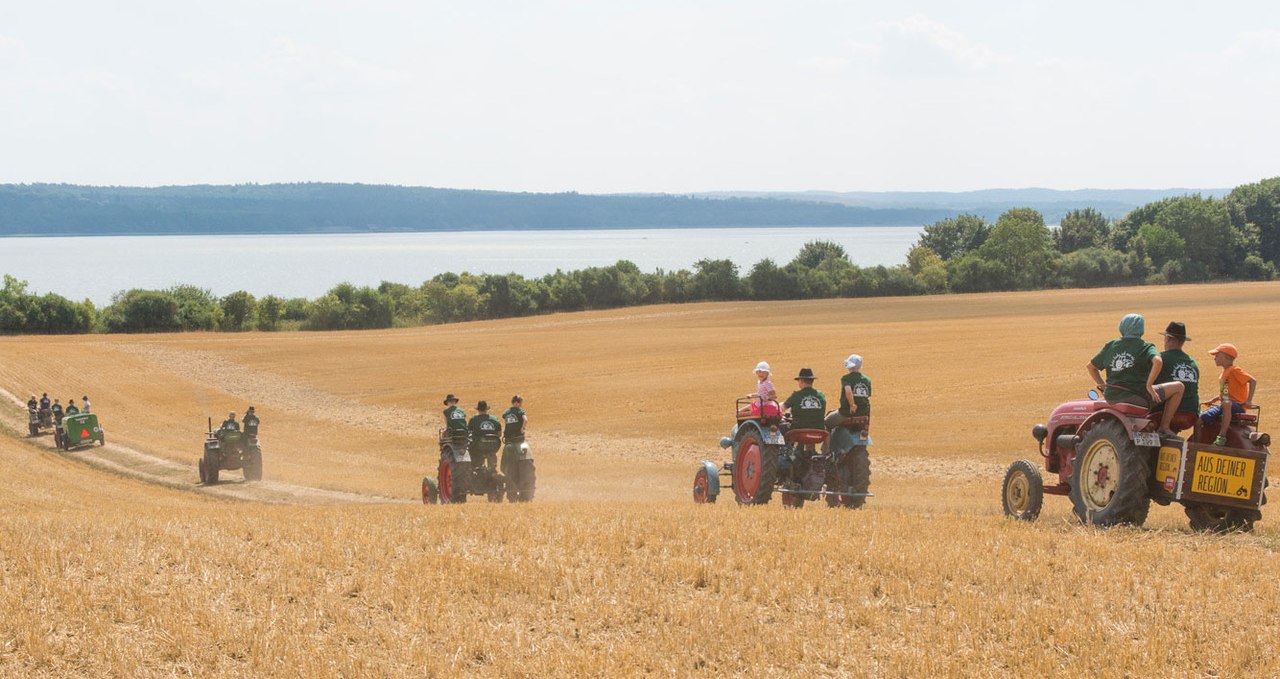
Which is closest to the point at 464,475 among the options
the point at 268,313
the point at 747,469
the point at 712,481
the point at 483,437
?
the point at 483,437

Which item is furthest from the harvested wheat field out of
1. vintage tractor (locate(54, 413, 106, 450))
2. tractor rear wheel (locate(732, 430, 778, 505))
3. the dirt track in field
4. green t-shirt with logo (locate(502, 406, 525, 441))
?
vintage tractor (locate(54, 413, 106, 450))

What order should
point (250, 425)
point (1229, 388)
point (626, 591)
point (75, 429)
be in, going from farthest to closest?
1. point (75, 429)
2. point (250, 425)
3. point (1229, 388)
4. point (626, 591)

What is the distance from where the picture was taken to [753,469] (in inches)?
618

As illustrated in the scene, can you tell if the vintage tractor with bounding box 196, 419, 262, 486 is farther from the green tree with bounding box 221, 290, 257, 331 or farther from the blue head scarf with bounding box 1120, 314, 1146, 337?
the green tree with bounding box 221, 290, 257, 331

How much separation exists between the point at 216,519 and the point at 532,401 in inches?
1172

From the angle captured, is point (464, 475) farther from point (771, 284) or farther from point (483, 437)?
point (771, 284)

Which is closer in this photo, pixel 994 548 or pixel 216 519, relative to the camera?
pixel 994 548

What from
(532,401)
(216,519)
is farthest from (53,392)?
(216,519)

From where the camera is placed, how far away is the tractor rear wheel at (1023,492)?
12648 millimetres

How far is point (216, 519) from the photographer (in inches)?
519

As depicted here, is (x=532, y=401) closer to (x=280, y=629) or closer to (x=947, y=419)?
(x=947, y=419)

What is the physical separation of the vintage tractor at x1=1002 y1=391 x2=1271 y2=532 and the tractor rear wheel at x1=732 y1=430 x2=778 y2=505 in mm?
3693

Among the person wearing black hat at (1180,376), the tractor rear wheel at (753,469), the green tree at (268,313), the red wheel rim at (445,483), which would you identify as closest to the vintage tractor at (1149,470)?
the person wearing black hat at (1180,376)

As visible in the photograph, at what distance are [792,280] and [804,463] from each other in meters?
88.6
